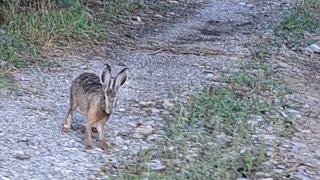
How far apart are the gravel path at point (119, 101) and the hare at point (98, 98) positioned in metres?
0.13

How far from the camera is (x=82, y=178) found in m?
4.89

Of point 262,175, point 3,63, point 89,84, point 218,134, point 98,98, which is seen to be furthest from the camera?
point 3,63

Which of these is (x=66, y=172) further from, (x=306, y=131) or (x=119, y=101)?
(x=306, y=131)

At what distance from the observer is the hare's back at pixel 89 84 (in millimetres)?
5457

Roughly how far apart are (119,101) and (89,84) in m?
0.99

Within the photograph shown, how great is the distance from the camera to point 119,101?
652 centimetres

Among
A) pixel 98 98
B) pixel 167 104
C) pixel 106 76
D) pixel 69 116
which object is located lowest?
pixel 167 104

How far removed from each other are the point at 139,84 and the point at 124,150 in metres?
1.72

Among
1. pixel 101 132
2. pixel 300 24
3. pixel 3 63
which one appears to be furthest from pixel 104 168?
pixel 300 24

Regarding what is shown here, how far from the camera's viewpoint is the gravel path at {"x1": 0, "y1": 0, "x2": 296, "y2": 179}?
514 cm

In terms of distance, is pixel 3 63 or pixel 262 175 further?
pixel 3 63

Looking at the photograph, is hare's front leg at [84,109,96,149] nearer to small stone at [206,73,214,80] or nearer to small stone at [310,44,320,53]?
small stone at [206,73,214,80]

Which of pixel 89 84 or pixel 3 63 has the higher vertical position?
pixel 89 84

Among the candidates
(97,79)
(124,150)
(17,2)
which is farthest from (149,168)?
(17,2)
